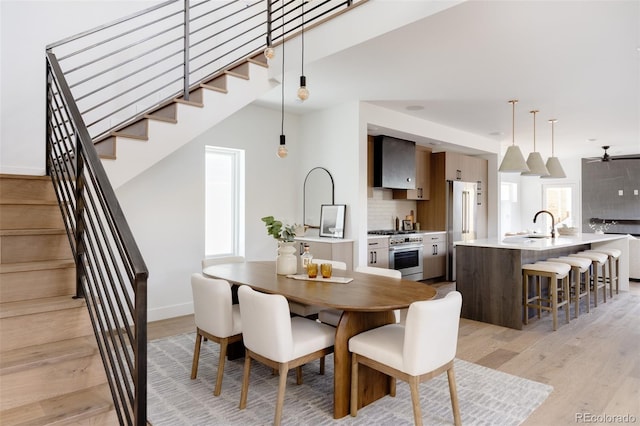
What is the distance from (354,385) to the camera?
2.37 metres

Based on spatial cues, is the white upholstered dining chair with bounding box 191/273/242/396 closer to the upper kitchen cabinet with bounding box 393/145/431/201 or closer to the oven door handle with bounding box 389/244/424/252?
the oven door handle with bounding box 389/244/424/252

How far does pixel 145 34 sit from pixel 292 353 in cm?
382

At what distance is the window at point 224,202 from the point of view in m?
5.06

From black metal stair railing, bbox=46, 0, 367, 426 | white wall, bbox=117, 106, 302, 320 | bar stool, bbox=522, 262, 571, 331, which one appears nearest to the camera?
black metal stair railing, bbox=46, 0, 367, 426

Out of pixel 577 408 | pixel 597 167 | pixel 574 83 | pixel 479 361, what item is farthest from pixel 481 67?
pixel 597 167

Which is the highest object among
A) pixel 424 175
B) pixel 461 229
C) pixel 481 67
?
pixel 481 67

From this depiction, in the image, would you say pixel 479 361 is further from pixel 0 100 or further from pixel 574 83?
pixel 0 100

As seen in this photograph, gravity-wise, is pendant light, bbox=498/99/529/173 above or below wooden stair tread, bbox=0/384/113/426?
above

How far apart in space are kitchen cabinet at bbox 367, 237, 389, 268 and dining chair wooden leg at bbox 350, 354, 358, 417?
300cm

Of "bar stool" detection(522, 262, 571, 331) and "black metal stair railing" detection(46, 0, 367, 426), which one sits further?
"bar stool" detection(522, 262, 571, 331)

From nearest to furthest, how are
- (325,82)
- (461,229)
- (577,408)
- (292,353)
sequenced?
1. (292,353)
2. (577,408)
3. (325,82)
4. (461,229)

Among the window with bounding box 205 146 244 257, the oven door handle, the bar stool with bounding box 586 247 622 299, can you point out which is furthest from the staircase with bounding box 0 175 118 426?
the bar stool with bounding box 586 247 622 299

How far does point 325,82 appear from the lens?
169 inches

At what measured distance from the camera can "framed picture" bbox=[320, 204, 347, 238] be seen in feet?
16.8
